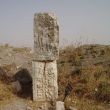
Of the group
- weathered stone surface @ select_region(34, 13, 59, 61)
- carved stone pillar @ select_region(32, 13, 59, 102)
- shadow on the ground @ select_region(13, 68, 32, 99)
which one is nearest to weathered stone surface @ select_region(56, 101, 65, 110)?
carved stone pillar @ select_region(32, 13, 59, 102)

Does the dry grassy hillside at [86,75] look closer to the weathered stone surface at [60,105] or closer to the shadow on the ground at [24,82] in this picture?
the weathered stone surface at [60,105]

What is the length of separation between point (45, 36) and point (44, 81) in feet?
4.15

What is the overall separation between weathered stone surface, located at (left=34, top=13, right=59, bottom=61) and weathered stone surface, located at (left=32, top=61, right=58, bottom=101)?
0.83ft

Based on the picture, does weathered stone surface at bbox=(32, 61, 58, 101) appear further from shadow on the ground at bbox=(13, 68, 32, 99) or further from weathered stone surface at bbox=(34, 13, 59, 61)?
shadow on the ground at bbox=(13, 68, 32, 99)

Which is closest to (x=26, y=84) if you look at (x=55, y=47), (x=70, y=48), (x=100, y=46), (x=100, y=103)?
(x=55, y=47)

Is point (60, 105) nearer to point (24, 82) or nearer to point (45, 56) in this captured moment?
point (45, 56)

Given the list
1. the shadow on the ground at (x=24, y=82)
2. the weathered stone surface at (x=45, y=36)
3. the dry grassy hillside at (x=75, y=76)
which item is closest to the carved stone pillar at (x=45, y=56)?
the weathered stone surface at (x=45, y=36)

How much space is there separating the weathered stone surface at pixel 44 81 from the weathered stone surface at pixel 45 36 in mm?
253

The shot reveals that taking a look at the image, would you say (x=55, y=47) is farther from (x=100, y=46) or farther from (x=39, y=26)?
(x=100, y=46)

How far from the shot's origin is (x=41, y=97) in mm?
7836

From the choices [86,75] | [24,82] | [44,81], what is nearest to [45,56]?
[44,81]

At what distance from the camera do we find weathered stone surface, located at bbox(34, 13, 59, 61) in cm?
773

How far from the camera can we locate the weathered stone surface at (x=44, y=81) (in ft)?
25.7

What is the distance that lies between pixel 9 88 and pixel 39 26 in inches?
85.3
